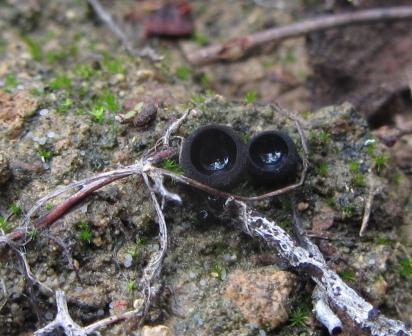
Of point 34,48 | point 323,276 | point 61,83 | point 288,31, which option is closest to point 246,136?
point 323,276

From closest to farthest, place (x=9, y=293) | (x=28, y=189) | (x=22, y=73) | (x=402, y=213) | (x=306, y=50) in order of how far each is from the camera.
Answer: (x=9, y=293)
(x=28, y=189)
(x=402, y=213)
(x=22, y=73)
(x=306, y=50)

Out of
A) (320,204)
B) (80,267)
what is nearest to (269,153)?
(320,204)

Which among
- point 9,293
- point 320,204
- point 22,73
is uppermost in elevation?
point 22,73

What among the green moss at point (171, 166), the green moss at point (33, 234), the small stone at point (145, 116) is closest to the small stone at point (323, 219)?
the green moss at point (171, 166)

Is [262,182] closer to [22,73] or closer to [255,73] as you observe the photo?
[255,73]

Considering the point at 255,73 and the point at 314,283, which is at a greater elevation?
the point at 255,73

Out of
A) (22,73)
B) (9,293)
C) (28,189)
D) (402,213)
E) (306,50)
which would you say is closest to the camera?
(9,293)

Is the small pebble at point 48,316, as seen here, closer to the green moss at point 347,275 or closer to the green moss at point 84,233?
the green moss at point 84,233
